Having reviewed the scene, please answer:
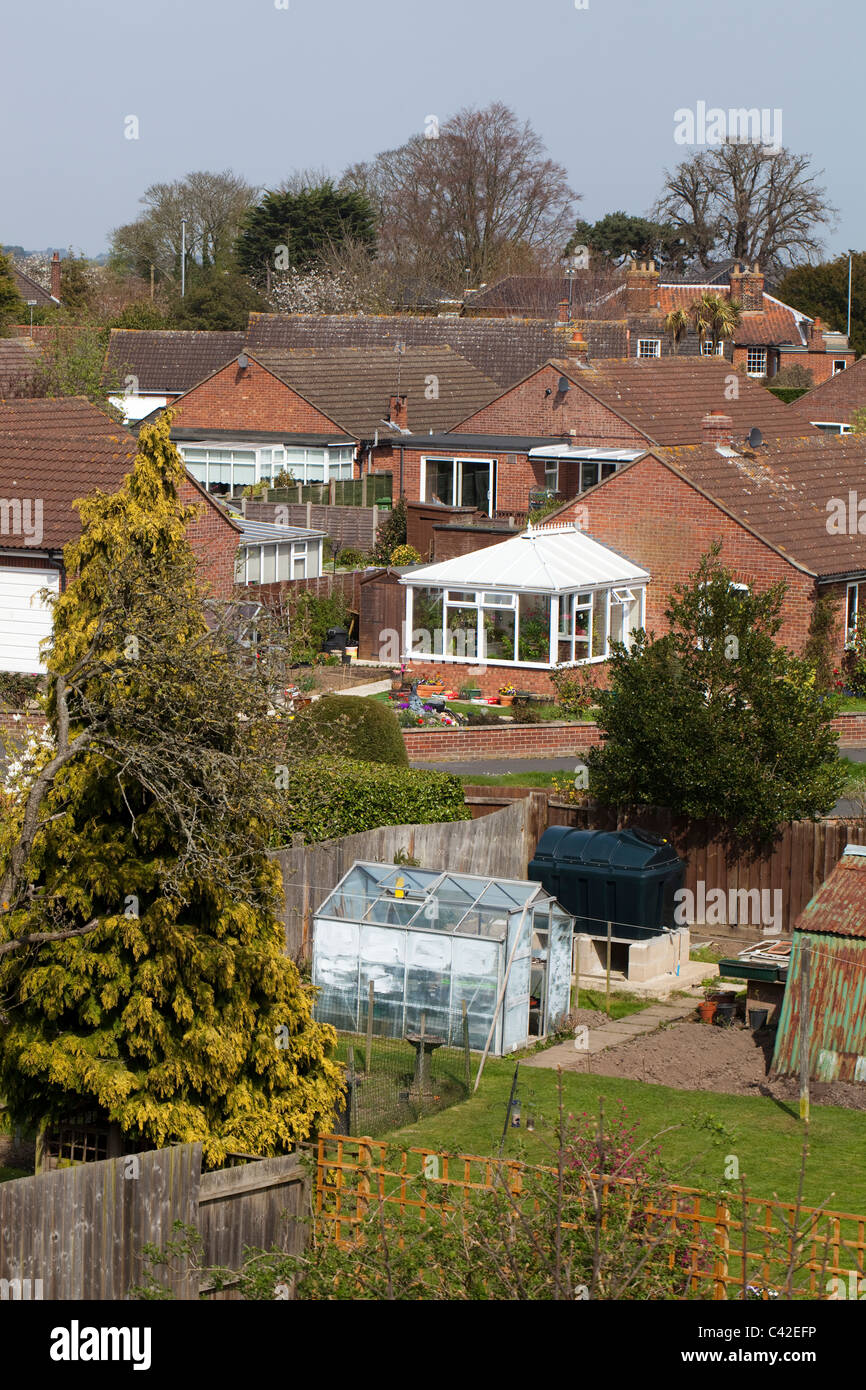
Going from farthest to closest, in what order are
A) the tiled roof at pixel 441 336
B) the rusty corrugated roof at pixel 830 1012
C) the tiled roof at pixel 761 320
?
the tiled roof at pixel 761 320, the tiled roof at pixel 441 336, the rusty corrugated roof at pixel 830 1012

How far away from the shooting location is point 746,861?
22.6 metres

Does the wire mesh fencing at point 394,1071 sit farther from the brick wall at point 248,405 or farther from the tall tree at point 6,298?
the tall tree at point 6,298

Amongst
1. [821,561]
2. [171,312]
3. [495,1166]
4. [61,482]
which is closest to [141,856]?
[495,1166]

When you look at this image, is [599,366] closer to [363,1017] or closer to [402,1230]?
[363,1017]

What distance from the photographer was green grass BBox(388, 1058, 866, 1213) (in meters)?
14.1

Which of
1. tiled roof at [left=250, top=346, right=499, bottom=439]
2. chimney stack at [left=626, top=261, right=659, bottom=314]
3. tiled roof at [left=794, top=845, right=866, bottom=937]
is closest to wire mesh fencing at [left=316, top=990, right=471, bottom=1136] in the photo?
tiled roof at [left=794, top=845, right=866, bottom=937]

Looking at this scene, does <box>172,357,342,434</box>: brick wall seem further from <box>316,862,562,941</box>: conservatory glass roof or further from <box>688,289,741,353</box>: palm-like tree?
<box>316,862,562,941</box>: conservatory glass roof

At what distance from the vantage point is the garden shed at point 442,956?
18328 millimetres

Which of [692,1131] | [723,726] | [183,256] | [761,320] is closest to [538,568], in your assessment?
[723,726]

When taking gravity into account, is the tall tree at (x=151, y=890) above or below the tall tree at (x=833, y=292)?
below

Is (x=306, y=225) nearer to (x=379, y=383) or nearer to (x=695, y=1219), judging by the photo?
(x=379, y=383)

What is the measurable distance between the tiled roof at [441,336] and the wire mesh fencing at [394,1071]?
46.6 metres

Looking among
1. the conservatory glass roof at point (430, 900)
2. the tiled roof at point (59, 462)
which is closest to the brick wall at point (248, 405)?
the tiled roof at point (59, 462)

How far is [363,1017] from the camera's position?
18953 mm
